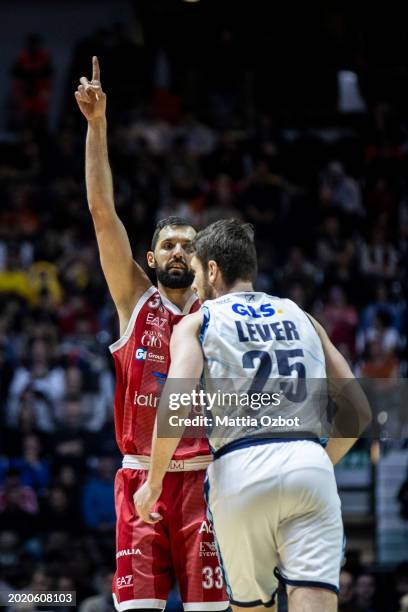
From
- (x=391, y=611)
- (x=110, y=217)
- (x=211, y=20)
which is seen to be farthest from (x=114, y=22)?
(x=110, y=217)

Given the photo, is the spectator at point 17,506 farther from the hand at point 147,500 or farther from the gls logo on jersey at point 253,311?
the gls logo on jersey at point 253,311

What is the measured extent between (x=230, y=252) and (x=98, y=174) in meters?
1.25

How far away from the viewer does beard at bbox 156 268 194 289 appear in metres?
6.17

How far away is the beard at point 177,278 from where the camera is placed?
20.2 feet

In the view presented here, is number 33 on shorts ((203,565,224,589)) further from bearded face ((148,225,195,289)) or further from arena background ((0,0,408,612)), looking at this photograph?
arena background ((0,0,408,612))

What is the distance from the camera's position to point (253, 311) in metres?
5.00

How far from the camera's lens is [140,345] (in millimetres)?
6055

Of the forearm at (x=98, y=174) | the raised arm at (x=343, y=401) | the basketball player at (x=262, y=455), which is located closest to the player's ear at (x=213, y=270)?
the basketball player at (x=262, y=455)

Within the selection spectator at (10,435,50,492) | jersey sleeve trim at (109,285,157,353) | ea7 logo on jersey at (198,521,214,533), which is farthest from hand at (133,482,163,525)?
spectator at (10,435,50,492)

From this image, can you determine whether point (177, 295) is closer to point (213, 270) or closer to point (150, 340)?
point (150, 340)

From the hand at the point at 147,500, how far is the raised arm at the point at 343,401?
842 millimetres

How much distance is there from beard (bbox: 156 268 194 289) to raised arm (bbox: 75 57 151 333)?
0.20 metres

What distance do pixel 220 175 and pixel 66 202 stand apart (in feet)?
7.40

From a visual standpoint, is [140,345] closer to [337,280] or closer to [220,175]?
[337,280]
